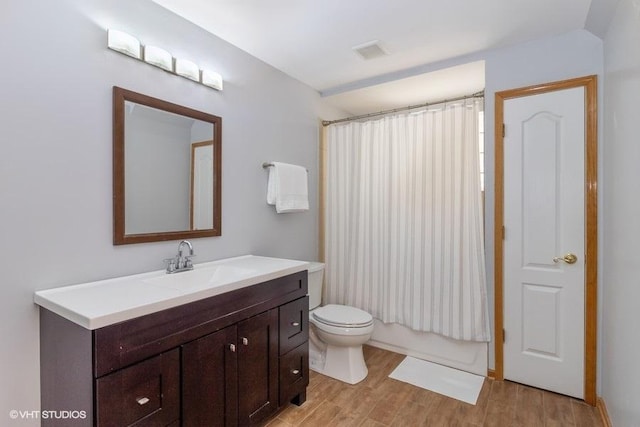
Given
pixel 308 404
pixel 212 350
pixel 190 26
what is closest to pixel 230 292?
pixel 212 350

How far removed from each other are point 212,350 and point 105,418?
44cm

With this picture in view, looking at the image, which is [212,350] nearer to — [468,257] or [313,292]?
[313,292]

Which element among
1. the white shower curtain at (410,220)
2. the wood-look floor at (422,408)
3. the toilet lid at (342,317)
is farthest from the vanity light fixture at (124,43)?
the wood-look floor at (422,408)

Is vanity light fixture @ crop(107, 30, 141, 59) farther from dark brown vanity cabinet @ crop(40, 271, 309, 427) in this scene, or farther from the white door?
the white door

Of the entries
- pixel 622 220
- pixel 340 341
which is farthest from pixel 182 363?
pixel 622 220

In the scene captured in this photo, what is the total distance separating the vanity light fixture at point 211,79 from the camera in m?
1.98

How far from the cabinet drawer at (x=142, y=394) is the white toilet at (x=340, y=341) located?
1173 mm

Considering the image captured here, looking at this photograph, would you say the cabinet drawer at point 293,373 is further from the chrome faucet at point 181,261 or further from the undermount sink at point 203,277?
the chrome faucet at point 181,261

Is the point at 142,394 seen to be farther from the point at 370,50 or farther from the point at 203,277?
the point at 370,50

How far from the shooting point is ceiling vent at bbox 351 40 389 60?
219 centimetres

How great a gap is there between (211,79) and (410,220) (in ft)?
5.75

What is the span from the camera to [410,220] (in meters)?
2.60

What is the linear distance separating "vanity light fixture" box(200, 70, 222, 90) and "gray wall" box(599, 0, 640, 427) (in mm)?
2069

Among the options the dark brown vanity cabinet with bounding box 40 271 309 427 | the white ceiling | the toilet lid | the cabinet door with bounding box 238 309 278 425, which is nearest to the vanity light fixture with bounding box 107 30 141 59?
the white ceiling
